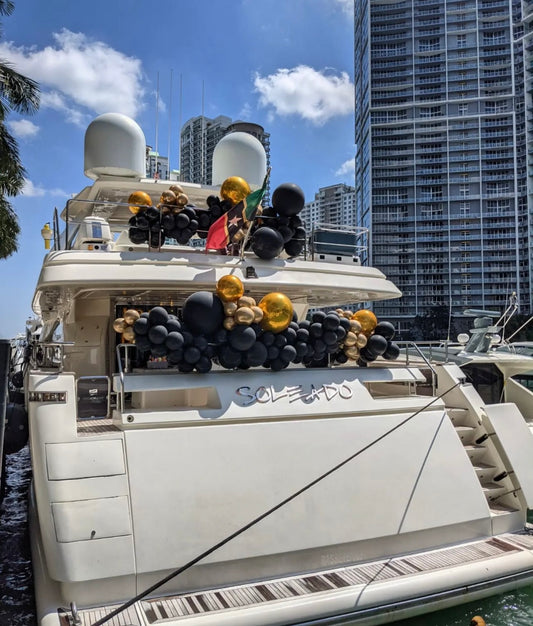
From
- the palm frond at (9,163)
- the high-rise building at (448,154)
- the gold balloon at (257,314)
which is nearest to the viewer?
the gold balloon at (257,314)

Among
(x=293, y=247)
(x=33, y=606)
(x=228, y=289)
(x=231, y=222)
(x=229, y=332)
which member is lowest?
(x=33, y=606)

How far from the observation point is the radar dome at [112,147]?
347 inches

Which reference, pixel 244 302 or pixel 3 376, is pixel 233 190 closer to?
pixel 244 302

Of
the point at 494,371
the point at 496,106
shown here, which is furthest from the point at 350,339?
the point at 496,106

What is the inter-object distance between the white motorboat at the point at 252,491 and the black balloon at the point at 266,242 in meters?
0.16

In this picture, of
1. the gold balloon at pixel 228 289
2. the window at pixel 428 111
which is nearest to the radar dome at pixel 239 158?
the gold balloon at pixel 228 289

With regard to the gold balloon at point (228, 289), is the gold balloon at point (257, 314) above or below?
below

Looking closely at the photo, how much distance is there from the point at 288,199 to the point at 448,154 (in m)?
91.9

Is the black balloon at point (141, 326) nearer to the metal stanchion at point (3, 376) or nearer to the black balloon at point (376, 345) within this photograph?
the metal stanchion at point (3, 376)

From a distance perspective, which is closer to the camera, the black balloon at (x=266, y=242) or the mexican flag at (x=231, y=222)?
the mexican flag at (x=231, y=222)

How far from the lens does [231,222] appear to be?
20.8 feet

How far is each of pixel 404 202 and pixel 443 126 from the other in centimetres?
1631

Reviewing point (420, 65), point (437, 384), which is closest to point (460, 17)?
point (420, 65)

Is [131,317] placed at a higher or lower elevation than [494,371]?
higher
